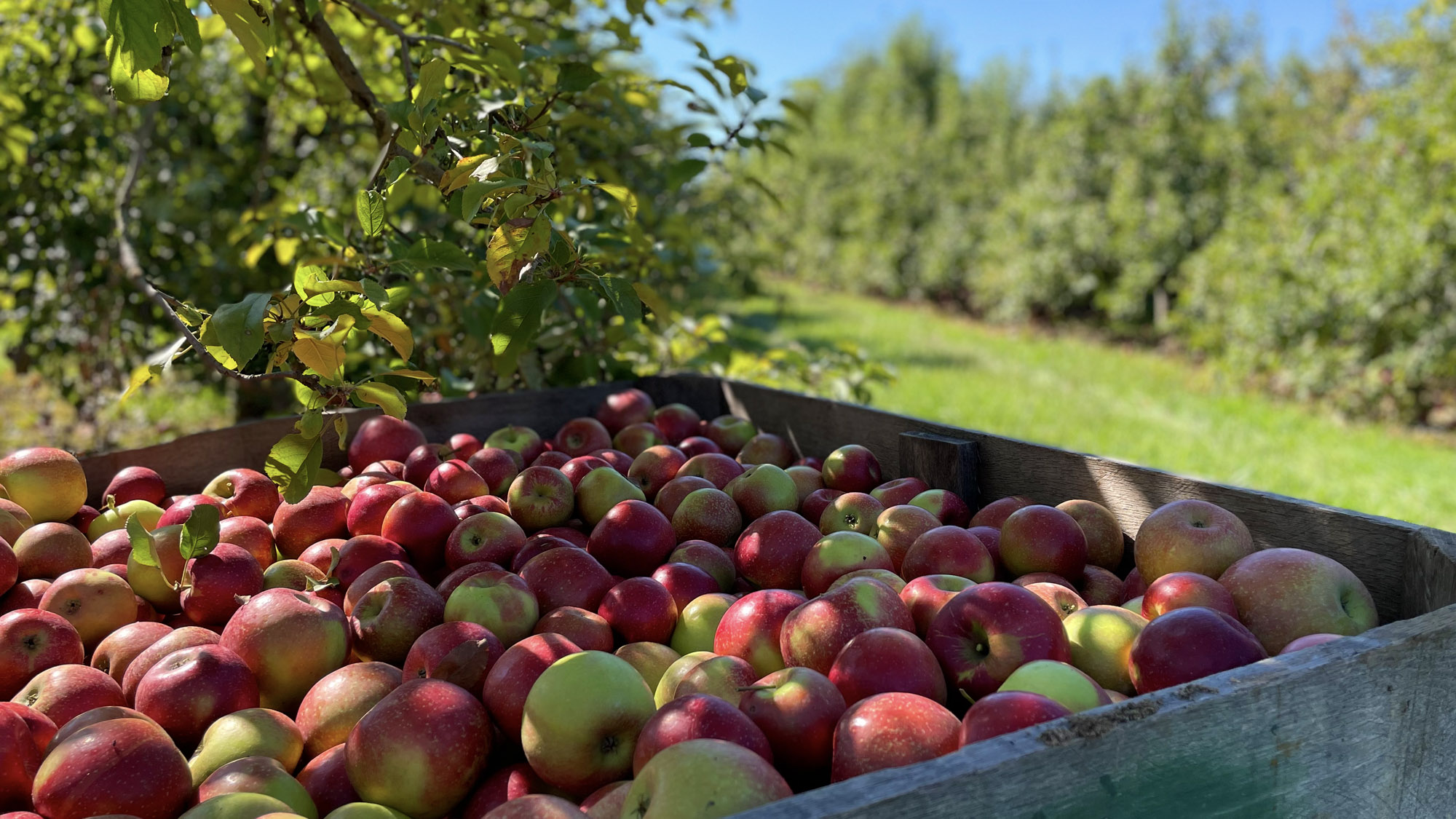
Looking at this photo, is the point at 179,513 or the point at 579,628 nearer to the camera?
the point at 579,628

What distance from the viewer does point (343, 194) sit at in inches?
222

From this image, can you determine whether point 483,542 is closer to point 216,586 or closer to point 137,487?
point 216,586

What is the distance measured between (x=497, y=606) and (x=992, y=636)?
796 mm

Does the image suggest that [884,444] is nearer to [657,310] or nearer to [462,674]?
[657,310]

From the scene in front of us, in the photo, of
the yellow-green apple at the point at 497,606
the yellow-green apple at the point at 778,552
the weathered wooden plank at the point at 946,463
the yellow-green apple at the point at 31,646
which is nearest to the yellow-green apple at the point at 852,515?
the yellow-green apple at the point at 778,552

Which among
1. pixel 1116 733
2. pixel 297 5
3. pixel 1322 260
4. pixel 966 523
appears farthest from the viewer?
pixel 1322 260

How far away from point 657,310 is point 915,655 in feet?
3.05

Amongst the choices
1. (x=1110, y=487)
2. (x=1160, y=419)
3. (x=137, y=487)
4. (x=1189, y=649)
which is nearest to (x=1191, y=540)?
(x=1110, y=487)

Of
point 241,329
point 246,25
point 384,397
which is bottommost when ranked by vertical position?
point 384,397

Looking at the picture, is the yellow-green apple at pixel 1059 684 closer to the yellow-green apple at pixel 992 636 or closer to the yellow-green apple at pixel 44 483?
the yellow-green apple at pixel 992 636

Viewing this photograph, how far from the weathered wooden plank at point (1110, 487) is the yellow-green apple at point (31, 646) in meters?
1.73

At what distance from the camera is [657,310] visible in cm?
196

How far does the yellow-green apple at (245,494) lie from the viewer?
84.4 inches

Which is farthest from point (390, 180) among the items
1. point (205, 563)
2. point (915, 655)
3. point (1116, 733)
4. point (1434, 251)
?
point (1434, 251)
